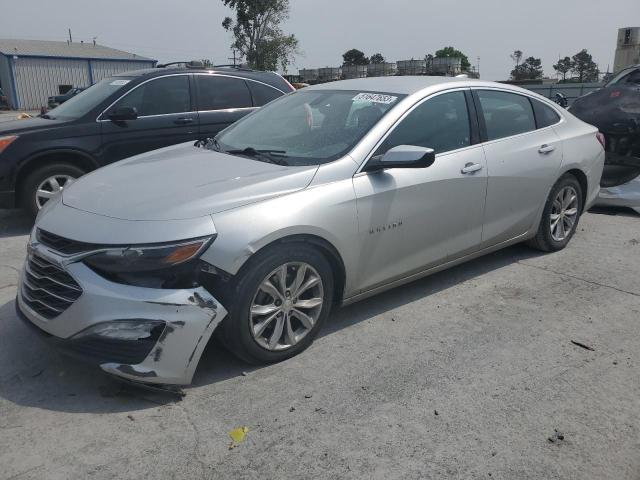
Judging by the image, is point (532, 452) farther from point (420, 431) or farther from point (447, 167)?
point (447, 167)

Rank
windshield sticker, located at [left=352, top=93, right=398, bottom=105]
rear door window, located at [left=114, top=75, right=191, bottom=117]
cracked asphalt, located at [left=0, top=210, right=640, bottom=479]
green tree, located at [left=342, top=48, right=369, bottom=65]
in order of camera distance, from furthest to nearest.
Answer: green tree, located at [left=342, top=48, right=369, bottom=65]
rear door window, located at [left=114, top=75, right=191, bottom=117]
windshield sticker, located at [left=352, top=93, right=398, bottom=105]
cracked asphalt, located at [left=0, top=210, right=640, bottom=479]

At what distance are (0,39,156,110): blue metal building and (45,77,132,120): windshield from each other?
1692 inches

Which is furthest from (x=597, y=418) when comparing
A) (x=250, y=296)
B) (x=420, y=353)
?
(x=250, y=296)

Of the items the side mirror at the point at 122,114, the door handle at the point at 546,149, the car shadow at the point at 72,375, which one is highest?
the side mirror at the point at 122,114

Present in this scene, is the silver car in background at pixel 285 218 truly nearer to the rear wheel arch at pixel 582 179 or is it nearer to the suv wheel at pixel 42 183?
the rear wheel arch at pixel 582 179

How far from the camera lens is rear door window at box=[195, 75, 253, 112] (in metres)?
7.30

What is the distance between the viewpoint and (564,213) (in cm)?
544

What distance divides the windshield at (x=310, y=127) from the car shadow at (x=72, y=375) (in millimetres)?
1129

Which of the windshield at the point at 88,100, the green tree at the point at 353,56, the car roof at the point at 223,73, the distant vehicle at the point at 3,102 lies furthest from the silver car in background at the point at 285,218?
the green tree at the point at 353,56

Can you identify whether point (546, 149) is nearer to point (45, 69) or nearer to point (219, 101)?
point (219, 101)

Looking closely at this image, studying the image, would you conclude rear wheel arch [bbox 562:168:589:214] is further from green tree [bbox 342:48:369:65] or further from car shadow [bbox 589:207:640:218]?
green tree [bbox 342:48:369:65]

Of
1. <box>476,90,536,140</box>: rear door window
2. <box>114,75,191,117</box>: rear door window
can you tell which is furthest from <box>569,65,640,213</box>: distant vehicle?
<box>114,75,191,117</box>: rear door window

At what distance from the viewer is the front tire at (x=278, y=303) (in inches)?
125

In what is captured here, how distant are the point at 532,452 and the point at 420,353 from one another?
1030mm
